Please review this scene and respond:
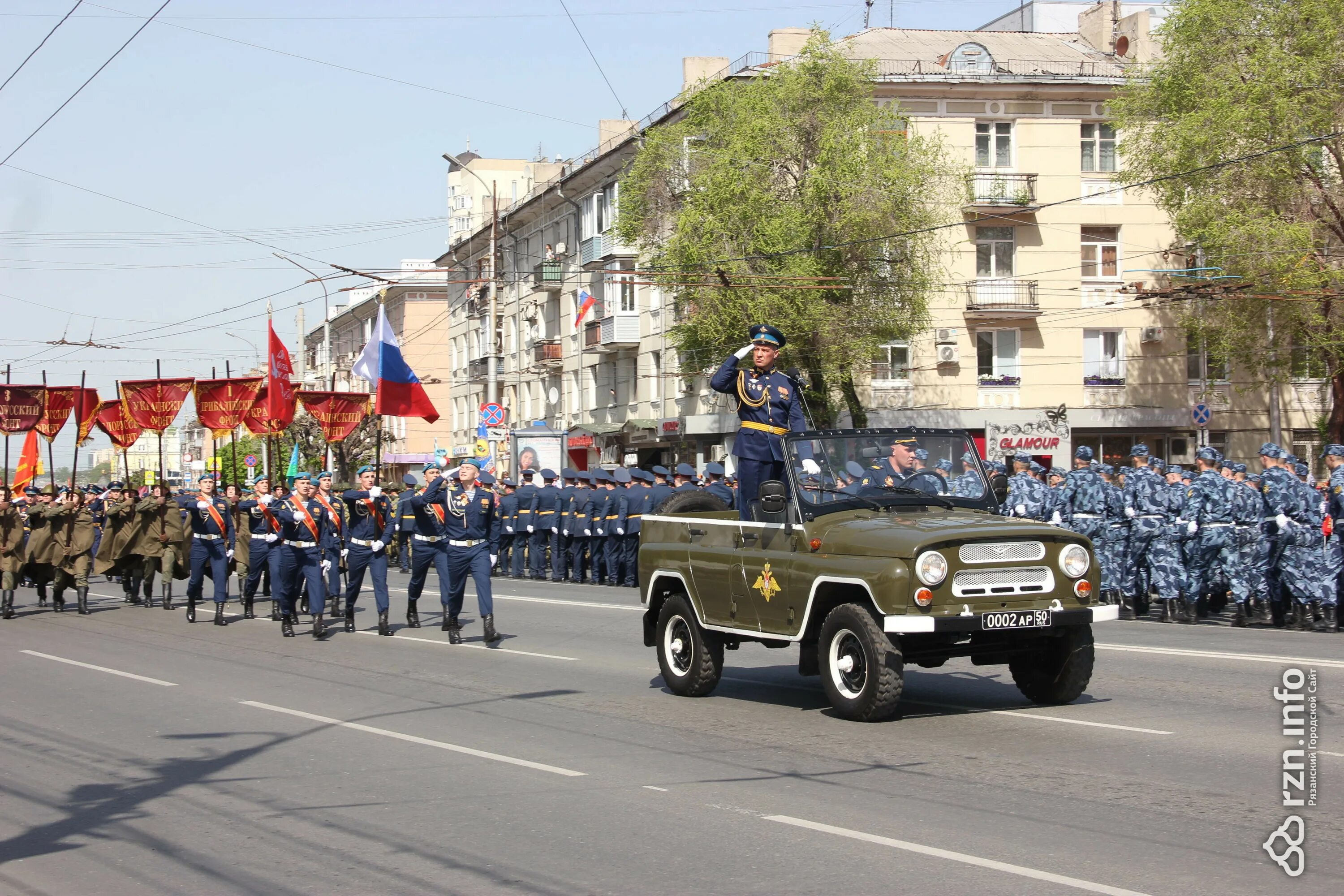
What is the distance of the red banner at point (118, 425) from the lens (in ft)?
103

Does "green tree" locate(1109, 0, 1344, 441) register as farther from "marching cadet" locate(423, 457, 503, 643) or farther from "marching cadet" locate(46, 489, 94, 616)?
"marching cadet" locate(46, 489, 94, 616)

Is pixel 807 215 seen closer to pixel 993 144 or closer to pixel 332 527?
pixel 993 144

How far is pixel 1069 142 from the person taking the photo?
44.2 m

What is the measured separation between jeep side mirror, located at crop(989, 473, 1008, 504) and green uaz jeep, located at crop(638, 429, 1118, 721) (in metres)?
0.01

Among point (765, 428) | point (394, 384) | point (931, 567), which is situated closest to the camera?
point (931, 567)

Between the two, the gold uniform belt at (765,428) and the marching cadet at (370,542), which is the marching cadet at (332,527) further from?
the gold uniform belt at (765,428)

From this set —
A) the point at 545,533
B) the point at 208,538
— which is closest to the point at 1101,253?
the point at 545,533

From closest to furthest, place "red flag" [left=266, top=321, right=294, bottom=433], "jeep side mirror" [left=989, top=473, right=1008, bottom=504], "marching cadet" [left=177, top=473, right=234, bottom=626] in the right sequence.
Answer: "jeep side mirror" [left=989, top=473, right=1008, bottom=504], "marching cadet" [left=177, top=473, right=234, bottom=626], "red flag" [left=266, top=321, right=294, bottom=433]

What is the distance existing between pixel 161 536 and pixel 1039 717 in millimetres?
17023

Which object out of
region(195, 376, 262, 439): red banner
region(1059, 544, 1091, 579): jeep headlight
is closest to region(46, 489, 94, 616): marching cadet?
region(195, 376, 262, 439): red banner

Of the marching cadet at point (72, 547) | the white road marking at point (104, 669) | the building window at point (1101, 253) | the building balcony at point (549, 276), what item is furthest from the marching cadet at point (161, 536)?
the building balcony at point (549, 276)

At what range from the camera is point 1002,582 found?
9359mm

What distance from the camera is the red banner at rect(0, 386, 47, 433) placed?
1283 inches

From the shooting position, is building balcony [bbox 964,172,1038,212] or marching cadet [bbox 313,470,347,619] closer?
marching cadet [bbox 313,470,347,619]
